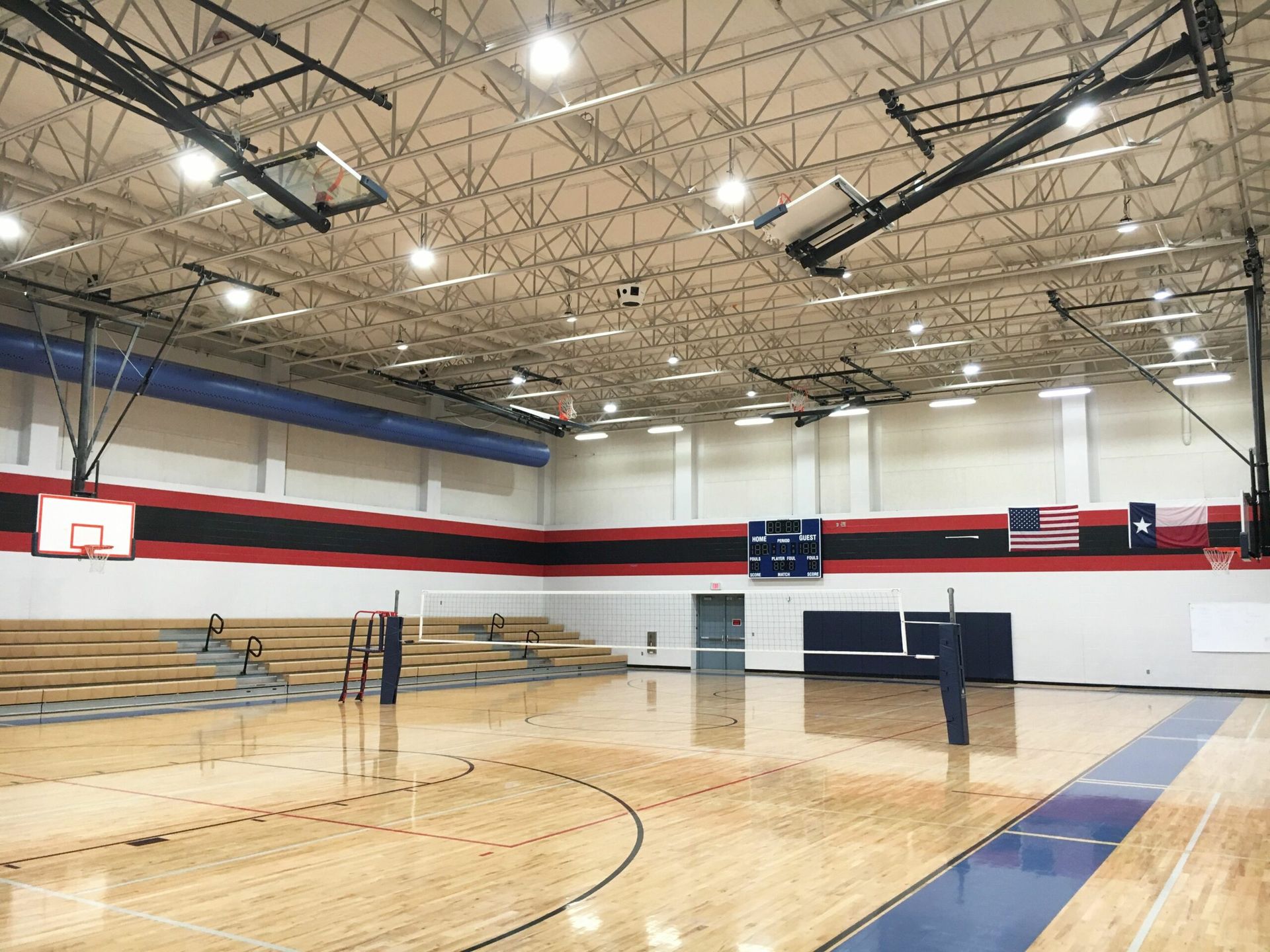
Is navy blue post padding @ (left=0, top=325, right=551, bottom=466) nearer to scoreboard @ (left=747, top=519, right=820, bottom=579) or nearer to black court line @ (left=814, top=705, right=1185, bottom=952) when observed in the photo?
scoreboard @ (left=747, top=519, right=820, bottom=579)

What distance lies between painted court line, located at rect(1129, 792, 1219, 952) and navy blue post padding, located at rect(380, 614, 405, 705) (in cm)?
1276

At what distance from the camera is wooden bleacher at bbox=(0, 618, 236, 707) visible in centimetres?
1580

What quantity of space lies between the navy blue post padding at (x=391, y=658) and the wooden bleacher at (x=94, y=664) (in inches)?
125

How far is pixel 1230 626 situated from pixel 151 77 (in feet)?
77.9

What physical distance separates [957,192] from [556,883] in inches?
500

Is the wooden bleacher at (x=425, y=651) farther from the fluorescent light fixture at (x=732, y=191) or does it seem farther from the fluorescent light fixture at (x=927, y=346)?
the fluorescent light fixture at (x=927, y=346)

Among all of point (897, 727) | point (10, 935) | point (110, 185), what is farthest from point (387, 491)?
point (10, 935)

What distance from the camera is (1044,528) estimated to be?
24.6 meters

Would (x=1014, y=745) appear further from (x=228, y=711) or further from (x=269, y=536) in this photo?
(x=269, y=536)

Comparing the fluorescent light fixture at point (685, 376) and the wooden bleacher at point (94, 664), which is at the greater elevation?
the fluorescent light fixture at point (685, 376)

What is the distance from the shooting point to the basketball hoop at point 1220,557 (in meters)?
22.1

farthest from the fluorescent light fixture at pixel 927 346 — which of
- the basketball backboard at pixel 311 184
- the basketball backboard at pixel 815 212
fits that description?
the basketball backboard at pixel 311 184

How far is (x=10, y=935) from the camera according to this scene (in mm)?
5020

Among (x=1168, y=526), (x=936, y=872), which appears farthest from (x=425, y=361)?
(x=936, y=872)
